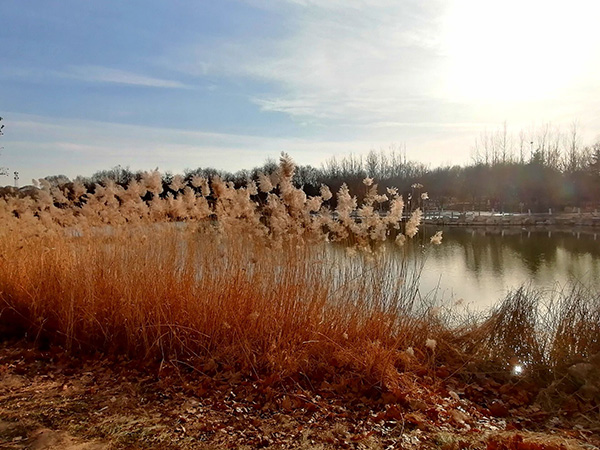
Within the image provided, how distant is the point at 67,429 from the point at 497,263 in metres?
14.3

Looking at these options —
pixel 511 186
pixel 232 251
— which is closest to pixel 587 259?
pixel 232 251

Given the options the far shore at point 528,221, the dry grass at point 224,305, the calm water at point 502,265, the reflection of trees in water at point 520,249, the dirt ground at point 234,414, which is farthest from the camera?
the far shore at point 528,221

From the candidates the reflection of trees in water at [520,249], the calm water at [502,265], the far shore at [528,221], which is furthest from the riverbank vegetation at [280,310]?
the far shore at [528,221]

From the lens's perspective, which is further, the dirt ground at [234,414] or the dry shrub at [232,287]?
the dry shrub at [232,287]

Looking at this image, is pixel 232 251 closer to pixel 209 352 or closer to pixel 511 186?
pixel 209 352

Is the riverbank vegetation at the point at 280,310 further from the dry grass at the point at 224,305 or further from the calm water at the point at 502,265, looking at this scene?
the calm water at the point at 502,265

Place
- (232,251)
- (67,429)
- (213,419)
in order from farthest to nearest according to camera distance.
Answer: (232,251), (213,419), (67,429)

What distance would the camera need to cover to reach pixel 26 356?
142 inches

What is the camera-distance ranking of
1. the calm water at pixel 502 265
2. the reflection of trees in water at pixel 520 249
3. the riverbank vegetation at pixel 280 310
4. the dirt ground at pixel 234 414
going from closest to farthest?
the dirt ground at pixel 234 414 < the riverbank vegetation at pixel 280 310 < the calm water at pixel 502 265 < the reflection of trees in water at pixel 520 249

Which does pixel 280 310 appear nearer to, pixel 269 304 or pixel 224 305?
pixel 269 304

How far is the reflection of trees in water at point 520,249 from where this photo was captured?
1385 cm

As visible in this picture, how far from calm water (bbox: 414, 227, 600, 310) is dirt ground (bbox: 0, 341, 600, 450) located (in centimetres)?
312

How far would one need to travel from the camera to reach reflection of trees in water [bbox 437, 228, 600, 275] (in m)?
13.8

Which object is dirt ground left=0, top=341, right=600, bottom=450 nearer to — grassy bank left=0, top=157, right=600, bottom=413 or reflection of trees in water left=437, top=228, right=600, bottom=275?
grassy bank left=0, top=157, right=600, bottom=413
